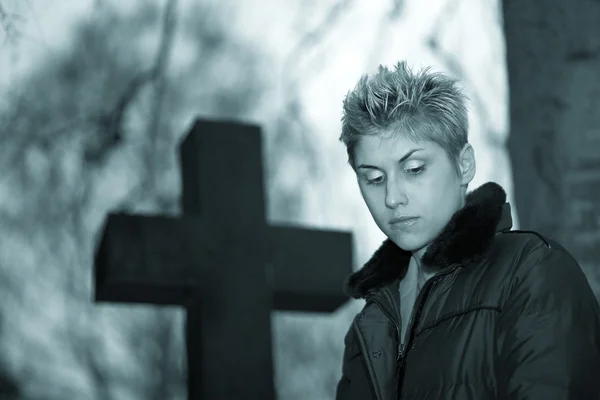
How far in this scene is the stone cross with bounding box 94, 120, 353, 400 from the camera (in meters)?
3.42

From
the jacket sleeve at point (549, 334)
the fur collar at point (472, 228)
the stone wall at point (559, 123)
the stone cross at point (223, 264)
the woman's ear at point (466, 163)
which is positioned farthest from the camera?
the stone cross at point (223, 264)

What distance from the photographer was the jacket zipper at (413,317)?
5.98 feet

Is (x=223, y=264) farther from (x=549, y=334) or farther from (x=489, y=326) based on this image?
(x=549, y=334)

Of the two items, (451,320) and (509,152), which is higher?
(509,152)

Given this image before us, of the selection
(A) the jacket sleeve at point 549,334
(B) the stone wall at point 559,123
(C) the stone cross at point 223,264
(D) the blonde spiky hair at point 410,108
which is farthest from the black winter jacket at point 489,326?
(C) the stone cross at point 223,264

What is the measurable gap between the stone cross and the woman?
1404mm

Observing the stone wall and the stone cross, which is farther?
the stone cross

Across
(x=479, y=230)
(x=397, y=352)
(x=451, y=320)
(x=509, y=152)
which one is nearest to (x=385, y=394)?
(x=397, y=352)

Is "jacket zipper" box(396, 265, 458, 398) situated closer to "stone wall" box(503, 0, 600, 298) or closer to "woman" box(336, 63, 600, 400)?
"woman" box(336, 63, 600, 400)

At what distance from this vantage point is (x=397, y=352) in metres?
1.90

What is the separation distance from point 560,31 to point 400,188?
56.0 inches

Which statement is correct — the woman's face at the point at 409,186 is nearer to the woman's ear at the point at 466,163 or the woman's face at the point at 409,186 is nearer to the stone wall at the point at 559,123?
the woman's ear at the point at 466,163

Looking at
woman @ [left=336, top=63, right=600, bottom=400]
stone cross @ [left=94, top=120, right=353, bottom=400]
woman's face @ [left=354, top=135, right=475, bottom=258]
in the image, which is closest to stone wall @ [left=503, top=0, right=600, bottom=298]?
stone cross @ [left=94, top=120, right=353, bottom=400]

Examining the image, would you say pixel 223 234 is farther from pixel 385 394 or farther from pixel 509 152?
pixel 385 394
